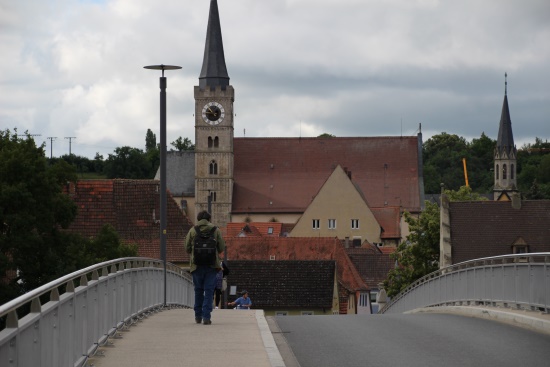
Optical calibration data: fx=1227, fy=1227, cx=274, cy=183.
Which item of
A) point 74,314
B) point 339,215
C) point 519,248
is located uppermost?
point 339,215

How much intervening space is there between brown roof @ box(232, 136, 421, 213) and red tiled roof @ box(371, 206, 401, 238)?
190 inches

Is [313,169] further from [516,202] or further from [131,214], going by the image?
[516,202]

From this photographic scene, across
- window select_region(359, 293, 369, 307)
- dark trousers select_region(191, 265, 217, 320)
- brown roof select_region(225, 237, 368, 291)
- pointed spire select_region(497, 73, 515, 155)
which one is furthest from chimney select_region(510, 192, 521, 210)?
pointed spire select_region(497, 73, 515, 155)

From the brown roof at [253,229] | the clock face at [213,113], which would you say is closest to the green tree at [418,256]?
the brown roof at [253,229]

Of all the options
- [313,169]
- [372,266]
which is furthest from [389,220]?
[372,266]

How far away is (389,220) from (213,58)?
2592cm

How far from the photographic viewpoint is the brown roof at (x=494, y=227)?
196 ft

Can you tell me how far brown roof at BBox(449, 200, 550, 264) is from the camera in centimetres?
5959

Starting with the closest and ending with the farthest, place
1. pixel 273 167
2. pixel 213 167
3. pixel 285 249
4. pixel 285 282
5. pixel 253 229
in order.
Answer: pixel 285 282 → pixel 285 249 → pixel 253 229 → pixel 213 167 → pixel 273 167

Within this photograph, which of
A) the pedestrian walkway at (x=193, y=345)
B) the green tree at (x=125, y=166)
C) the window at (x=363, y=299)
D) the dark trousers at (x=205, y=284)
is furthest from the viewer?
the green tree at (x=125, y=166)

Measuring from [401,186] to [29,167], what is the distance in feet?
301

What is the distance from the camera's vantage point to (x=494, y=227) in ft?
197

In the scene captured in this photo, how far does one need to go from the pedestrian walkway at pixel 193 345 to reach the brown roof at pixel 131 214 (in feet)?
146

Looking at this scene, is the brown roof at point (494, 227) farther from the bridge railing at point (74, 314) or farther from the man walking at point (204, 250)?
the man walking at point (204, 250)
